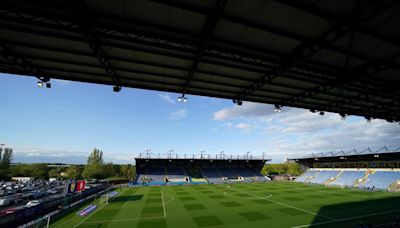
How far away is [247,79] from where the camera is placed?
13.6 meters

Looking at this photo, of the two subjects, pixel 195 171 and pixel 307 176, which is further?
pixel 195 171

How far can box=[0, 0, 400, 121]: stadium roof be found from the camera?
7.38m

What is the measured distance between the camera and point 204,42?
8672 mm

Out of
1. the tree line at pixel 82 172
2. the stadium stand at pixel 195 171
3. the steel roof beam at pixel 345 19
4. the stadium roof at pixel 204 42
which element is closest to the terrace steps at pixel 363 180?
the stadium stand at pixel 195 171

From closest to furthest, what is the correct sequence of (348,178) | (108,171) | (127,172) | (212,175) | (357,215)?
(357,215) → (348,178) → (212,175) → (108,171) → (127,172)

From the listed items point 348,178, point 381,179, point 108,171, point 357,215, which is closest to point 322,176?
point 348,178

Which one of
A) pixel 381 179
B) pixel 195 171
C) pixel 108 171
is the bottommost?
pixel 108 171

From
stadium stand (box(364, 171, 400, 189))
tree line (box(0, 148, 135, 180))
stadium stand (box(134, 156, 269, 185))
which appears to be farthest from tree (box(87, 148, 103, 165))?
stadium stand (box(364, 171, 400, 189))

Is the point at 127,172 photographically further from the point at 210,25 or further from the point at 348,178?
the point at 210,25

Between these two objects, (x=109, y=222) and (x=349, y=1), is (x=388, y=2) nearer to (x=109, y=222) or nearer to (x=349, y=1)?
(x=349, y=1)

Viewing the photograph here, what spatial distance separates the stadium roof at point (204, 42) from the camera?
7.38 meters

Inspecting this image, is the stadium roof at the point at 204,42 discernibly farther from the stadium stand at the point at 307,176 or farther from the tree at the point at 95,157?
the tree at the point at 95,157

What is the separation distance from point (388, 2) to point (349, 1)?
1.15 meters

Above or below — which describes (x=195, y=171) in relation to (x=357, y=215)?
above
